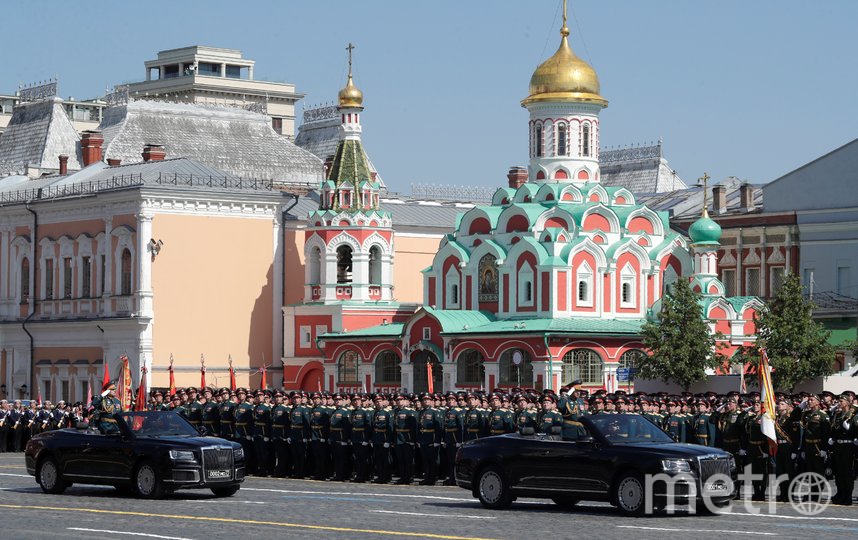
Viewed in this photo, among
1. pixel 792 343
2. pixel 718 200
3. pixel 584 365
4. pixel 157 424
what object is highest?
pixel 718 200

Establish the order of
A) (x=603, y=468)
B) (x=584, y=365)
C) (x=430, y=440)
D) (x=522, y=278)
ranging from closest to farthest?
(x=603, y=468)
(x=430, y=440)
(x=584, y=365)
(x=522, y=278)

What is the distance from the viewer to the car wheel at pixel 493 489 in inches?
925

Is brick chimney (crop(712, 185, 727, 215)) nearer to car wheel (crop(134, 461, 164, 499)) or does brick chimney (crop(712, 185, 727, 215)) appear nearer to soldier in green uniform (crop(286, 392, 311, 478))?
soldier in green uniform (crop(286, 392, 311, 478))

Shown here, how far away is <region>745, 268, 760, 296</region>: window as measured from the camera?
67.4 meters

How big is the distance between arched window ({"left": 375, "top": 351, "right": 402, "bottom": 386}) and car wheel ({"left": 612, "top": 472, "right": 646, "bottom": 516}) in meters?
38.3

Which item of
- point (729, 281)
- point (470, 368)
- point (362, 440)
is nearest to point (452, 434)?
point (362, 440)

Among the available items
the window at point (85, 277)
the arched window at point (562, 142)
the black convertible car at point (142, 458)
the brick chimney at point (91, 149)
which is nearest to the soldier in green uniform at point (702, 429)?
the black convertible car at point (142, 458)

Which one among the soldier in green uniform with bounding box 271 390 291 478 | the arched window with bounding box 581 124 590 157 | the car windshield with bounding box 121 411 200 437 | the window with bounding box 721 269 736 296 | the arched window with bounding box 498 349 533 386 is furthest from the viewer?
the window with bounding box 721 269 736 296

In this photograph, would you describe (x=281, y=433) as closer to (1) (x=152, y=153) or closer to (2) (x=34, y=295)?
(2) (x=34, y=295)

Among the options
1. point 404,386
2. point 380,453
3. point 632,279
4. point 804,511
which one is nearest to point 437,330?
point 404,386

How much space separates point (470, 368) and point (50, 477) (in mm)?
31686

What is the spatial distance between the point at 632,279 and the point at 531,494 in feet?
122

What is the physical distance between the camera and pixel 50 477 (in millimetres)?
26719

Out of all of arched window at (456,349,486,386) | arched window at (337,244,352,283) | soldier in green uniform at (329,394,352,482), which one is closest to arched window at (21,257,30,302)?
arched window at (337,244,352,283)
